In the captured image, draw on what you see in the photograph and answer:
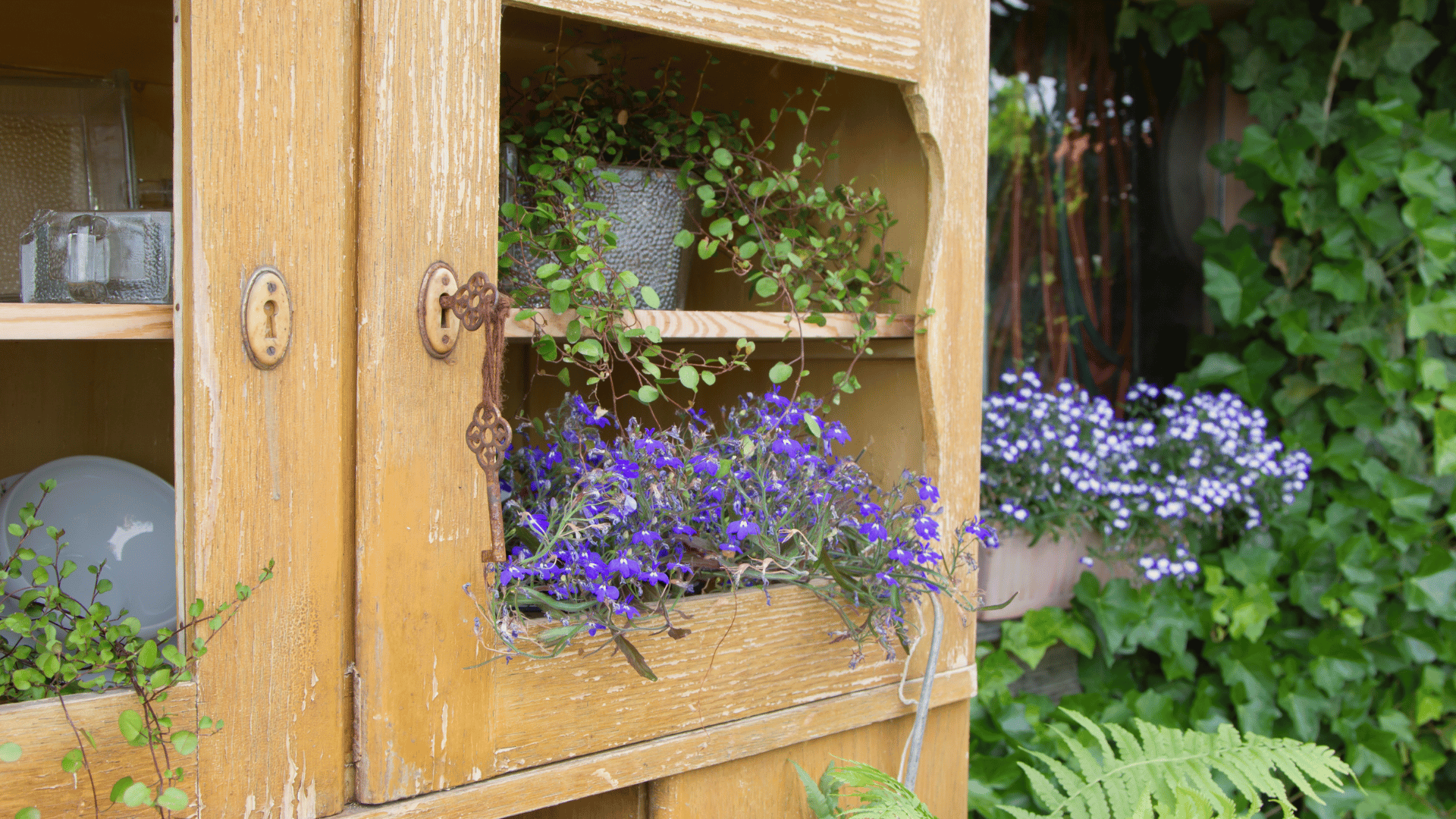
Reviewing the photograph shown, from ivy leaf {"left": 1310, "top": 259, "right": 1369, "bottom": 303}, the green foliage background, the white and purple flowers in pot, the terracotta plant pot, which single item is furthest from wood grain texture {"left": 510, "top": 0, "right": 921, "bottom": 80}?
ivy leaf {"left": 1310, "top": 259, "right": 1369, "bottom": 303}

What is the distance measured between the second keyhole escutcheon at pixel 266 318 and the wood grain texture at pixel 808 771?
0.54 meters

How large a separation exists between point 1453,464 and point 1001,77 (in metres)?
1.13

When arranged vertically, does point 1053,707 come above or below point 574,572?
below

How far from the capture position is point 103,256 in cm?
76

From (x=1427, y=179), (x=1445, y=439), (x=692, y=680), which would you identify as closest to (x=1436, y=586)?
(x=1445, y=439)

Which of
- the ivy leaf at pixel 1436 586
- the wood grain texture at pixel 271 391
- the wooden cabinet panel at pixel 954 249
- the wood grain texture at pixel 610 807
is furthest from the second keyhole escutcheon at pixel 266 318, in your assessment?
the ivy leaf at pixel 1436 586

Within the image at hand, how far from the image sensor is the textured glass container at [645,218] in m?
1.06

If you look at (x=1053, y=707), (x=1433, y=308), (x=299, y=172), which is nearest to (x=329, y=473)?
(x=299, y=172)

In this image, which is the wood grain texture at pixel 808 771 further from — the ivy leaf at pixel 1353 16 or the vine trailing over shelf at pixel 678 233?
the ivy leaf at pixel 1353 16

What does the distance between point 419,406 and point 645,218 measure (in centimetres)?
42

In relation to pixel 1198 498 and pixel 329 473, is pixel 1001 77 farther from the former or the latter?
pixel 329 473

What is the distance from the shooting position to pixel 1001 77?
79.4 inches

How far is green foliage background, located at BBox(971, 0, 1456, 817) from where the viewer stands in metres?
1.74

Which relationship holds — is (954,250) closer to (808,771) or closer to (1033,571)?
(808,771)
